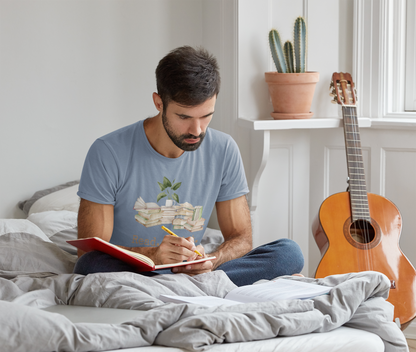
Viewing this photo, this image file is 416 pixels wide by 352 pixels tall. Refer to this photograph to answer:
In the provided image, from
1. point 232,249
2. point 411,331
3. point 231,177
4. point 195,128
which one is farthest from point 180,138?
point 411,331

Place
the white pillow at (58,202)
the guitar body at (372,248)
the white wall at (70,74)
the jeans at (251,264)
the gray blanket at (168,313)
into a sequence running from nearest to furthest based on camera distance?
the gray blanket at (168,313), the jeans at (251,264), the guitar body at (372,248), the white pillow at (58,202), the white wall at (70,74)

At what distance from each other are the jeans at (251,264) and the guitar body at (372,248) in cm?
38

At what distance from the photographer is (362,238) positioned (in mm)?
1905

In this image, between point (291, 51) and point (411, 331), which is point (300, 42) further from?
point (411, 331)

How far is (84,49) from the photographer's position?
243 centimetres

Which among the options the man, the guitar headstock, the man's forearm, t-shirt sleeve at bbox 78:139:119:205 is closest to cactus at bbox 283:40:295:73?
the guitar headstock

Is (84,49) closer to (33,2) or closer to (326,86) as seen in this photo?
(33,2)

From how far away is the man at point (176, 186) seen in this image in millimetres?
1419

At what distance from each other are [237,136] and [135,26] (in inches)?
31.4

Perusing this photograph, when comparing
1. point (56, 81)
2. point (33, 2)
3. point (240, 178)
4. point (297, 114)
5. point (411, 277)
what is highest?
point (33, 2)

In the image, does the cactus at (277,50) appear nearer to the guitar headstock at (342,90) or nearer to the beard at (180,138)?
the guitar headstock at (342,90)

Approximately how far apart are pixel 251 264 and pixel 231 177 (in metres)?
0.36

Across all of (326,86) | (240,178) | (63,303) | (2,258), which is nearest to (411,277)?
(240,178)

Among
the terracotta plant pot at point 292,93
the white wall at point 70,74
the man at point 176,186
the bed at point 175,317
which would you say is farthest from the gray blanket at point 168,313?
the white wall at point 70,74
